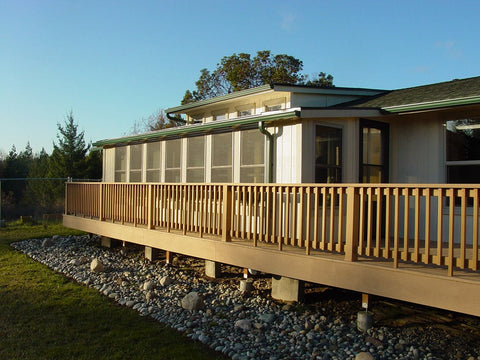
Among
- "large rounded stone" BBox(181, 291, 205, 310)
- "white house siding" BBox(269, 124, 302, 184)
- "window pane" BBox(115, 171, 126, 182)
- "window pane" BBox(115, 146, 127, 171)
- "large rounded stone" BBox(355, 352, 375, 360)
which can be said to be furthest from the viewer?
"window pane" BBox(115, 171, 126, 182)

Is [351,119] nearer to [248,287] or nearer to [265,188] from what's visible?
[265,188]

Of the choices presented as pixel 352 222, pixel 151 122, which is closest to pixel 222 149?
pixel 352 222

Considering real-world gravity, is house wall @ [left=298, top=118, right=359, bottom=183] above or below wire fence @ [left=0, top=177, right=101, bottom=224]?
above

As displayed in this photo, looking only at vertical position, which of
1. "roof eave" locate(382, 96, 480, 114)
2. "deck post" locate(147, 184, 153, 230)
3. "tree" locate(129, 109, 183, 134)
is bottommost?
"deck post" locate(147, 184, 153, 230)

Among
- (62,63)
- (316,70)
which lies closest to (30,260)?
(62,63)

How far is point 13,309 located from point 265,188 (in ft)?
12.3

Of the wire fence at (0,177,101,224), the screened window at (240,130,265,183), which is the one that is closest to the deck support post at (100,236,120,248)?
the screened window at (240,130,265,183)

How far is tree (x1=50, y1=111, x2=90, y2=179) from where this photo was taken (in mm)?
21562

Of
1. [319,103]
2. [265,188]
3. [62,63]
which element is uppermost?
[62,63]

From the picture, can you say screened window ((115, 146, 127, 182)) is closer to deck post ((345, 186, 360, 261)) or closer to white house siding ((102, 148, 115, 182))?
white house siding ((102, 148, 115, 182))

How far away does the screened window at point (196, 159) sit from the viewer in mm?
8617

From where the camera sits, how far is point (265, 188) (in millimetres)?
5582

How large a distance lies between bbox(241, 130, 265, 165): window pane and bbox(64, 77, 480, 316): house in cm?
3

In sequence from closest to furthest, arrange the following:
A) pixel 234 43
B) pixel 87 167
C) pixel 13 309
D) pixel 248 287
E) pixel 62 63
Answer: pixel 13 309
pixel 248 287
pixel 62 63
pixel 87 167
pixel 234 43
